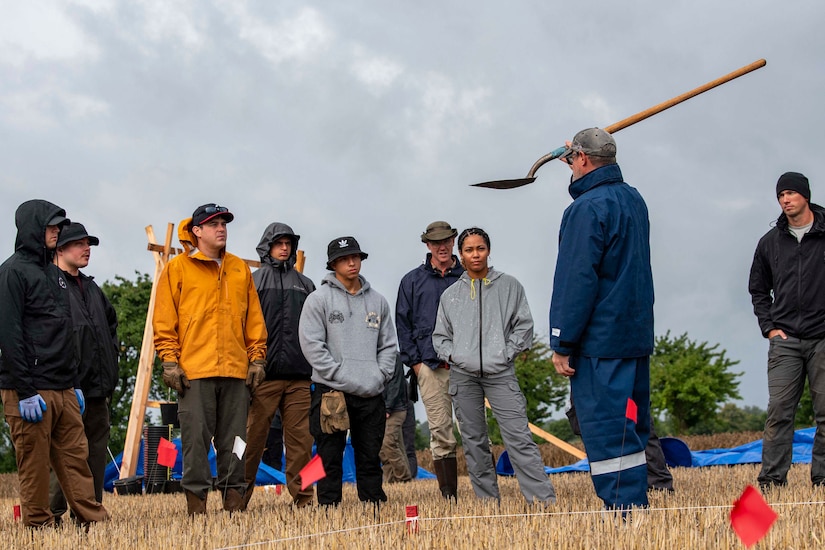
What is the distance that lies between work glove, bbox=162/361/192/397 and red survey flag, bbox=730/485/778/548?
4435 mm

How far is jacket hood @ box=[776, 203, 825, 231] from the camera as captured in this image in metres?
7.43

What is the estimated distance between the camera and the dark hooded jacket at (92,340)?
730 centimetres

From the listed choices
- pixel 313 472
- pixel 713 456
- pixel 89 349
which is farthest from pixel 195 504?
pixel 713 456

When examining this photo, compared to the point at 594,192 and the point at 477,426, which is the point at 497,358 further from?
the point at 594,192

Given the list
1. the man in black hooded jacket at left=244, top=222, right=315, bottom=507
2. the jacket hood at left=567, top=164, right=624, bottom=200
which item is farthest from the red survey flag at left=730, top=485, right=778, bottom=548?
the man in black hooded jacket at left=244, top=222, right=315, bottom=507

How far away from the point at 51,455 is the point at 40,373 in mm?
611

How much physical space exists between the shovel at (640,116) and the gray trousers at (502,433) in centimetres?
153

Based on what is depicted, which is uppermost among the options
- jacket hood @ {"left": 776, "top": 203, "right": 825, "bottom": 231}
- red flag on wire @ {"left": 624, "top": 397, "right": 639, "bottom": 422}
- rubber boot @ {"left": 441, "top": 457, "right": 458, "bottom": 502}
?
jacket hood @ {"left": 776, "top": 203, "right": 825, "bottom": 231}

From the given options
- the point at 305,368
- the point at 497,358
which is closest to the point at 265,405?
the point at 305,368

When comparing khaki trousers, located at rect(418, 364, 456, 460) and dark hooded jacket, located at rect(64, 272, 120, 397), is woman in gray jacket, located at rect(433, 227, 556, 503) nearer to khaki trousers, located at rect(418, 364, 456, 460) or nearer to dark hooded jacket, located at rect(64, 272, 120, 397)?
khaki trousers, located at rect(418, 364, 456, 460)

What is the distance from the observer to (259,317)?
24.7ft

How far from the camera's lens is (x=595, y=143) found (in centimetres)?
563

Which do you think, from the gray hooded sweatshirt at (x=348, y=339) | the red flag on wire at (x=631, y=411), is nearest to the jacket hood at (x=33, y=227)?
the gray hooded sweatshirt at (x=348, y=339)

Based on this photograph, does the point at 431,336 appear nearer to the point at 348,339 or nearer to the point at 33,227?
the point at 348,339
